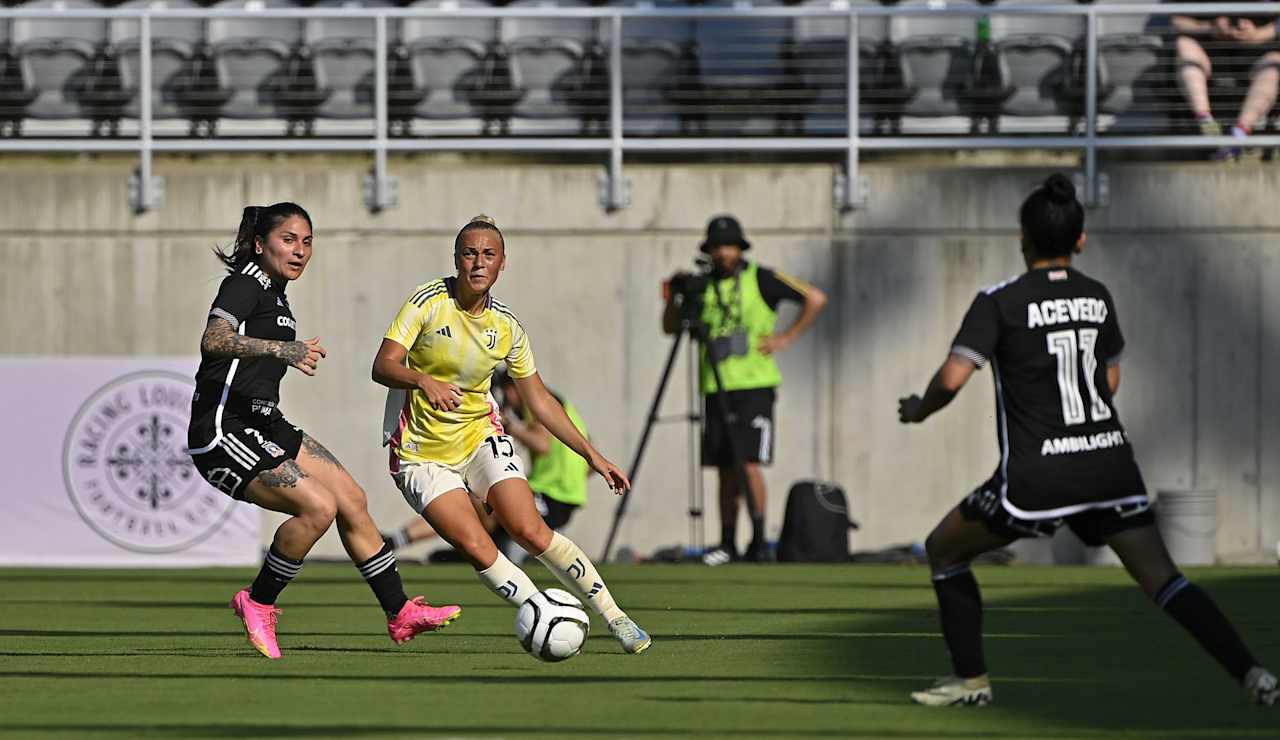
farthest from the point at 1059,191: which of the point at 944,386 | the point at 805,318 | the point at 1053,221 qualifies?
the point at 805,318

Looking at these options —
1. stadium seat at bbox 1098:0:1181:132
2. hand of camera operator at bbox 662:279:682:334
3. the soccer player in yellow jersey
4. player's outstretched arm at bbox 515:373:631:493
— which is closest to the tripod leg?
hand of camera operator at bbox 662:279:682:334

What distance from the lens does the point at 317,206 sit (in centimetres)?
1669

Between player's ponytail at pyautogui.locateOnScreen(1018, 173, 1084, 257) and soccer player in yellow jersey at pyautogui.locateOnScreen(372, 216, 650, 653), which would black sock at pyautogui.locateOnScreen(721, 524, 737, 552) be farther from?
player's ponytail at pyautogui.locateOnScreen(1018, 173, 1084, 257)

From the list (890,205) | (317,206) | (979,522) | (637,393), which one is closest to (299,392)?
(317,206)

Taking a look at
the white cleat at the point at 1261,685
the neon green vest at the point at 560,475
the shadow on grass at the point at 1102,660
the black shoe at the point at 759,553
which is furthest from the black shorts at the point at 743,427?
the white cleat at the point at 1261,685

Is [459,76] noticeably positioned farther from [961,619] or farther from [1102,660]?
[961,619]

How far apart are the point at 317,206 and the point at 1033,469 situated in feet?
36.2

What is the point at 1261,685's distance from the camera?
21.0 feet

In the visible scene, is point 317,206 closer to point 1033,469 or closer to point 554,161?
point 554,161

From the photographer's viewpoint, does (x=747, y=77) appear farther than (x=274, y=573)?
Yes

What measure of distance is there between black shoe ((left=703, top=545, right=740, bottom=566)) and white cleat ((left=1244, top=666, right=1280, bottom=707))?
26.6 ft

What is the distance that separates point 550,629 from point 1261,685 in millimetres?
2592

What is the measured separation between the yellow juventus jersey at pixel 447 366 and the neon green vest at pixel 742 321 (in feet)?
20.5

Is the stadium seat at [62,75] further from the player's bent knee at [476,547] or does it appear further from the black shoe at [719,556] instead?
the player's bent knee at [476,547]
